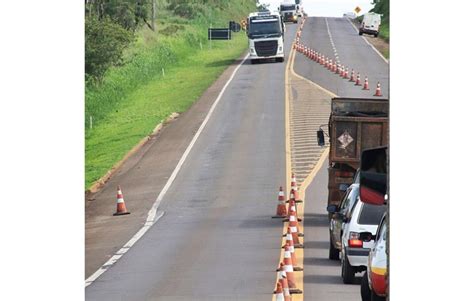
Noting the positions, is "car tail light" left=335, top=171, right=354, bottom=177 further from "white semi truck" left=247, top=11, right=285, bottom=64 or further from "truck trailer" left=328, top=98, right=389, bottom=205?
"white semi truck" left=247, top=11, right=285, bottom=64

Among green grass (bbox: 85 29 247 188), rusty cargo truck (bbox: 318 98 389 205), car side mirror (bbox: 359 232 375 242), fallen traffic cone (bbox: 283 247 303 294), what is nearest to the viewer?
fallen traffic cone (bbox: 283 247 303 294)

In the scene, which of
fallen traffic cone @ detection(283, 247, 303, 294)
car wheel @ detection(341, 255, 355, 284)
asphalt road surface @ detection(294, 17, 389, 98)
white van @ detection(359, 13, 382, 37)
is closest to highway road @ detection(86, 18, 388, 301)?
car wheel @ detection(341, 255, 355, 284)

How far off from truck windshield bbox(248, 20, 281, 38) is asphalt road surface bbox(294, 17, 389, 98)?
2306 millimetres

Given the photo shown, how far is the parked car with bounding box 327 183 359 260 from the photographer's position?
66.0 ft

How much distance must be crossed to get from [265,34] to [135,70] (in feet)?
24.6

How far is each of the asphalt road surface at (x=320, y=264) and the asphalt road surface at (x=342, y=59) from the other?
65.0ft

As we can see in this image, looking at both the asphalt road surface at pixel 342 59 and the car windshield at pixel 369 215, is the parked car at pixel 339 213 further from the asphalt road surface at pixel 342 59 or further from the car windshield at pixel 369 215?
the asphalt road surface at pixel 342 59

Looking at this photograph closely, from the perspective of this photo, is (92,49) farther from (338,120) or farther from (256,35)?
(338,120)

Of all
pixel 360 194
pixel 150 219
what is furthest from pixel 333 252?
pixel 360 194

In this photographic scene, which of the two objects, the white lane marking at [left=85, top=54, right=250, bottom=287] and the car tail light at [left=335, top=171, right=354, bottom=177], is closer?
the white lane marking at [left=85, top=54, right=250, bottom=287]

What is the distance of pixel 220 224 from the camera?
30234 millimetres

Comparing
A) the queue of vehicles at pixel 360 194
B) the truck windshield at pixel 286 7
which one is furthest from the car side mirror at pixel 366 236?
the truck windshield at pixel 286 7

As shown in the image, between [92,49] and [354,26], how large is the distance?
180 ft
